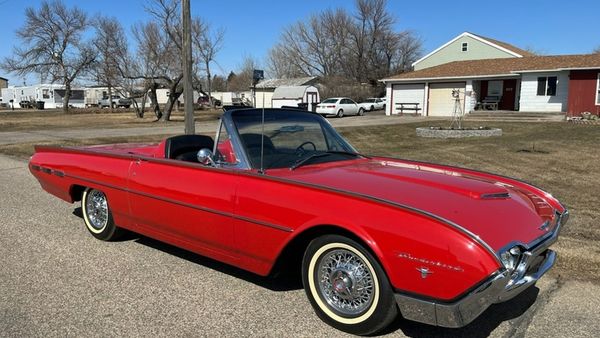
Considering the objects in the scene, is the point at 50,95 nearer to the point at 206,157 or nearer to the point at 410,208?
the point at 206,157

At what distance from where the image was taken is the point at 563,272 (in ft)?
13.5

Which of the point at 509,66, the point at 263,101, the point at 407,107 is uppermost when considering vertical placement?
the point at 509,66

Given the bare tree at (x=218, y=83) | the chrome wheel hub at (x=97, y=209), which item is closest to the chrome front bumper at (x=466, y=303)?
the chrome wheel hub at (x=97, y=209)

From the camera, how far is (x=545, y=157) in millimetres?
11984

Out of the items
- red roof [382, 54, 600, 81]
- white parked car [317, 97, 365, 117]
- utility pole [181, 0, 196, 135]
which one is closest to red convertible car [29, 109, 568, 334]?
utility pole [181, 0, 196, 135]

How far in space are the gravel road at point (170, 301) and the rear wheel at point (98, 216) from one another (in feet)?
0.42

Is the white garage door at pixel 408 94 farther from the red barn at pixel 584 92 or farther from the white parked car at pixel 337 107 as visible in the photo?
the red barn at pixel 584 92

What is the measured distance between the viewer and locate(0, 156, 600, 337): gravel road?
310cm

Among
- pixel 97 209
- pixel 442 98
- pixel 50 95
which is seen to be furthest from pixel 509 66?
pixel 50 95

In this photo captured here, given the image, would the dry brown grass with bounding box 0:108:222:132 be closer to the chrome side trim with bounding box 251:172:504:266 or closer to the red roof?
the red roof

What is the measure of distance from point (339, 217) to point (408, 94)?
1315 inches

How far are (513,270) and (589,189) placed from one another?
6.30 metres

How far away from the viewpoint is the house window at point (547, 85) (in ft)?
93.4

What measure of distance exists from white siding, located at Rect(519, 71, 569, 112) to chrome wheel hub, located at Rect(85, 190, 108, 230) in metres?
28.8
